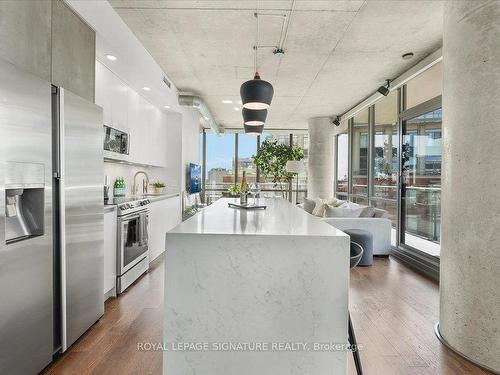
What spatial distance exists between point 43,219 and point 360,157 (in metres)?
6.79

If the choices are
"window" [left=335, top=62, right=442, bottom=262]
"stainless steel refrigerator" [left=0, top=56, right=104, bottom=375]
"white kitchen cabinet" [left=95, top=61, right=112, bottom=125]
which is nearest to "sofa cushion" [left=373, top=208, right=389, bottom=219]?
"window" [left=335, top=62, right=442, bottom=262]

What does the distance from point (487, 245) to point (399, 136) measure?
3.53 metres

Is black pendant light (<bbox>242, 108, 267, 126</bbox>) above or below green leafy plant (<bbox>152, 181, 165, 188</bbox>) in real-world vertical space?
above

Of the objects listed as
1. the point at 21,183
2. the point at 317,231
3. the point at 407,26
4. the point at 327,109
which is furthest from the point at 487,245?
the point at 327,109

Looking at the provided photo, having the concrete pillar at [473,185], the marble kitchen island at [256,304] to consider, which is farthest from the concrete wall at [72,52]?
the concrete pillar at [473,185]

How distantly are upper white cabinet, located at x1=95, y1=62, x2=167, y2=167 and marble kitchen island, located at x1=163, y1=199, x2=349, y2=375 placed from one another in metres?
2.64

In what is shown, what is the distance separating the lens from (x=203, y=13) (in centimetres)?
345

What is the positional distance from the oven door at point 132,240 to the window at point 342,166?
5.76m

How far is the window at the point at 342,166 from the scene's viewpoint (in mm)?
8706

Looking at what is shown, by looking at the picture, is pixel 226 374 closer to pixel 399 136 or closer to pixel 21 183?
pixel 21 183

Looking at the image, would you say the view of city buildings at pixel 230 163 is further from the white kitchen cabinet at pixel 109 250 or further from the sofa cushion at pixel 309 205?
the white kitchen cabinet at pixel 109 250

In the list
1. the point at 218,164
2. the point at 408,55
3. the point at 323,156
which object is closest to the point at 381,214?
the point at 408,55

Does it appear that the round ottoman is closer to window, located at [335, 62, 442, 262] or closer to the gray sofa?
the gray sofa

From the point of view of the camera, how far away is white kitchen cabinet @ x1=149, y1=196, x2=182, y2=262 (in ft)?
15.6
